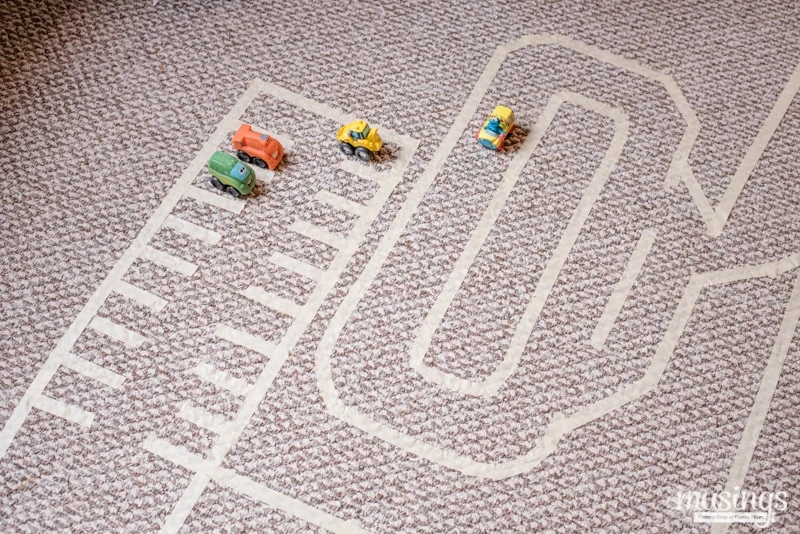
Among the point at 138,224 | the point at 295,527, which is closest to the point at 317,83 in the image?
the point at 138,224

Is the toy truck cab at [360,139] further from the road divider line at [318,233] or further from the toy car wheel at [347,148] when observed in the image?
the road divider line at [318,233]

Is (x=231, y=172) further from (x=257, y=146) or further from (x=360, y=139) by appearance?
(x=360, y=139)

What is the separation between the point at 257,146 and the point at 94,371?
409 mm

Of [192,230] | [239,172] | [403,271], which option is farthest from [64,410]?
[403,271]

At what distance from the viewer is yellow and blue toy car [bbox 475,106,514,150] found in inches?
47.0

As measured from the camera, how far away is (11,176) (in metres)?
1.23

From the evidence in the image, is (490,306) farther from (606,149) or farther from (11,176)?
(11,176)

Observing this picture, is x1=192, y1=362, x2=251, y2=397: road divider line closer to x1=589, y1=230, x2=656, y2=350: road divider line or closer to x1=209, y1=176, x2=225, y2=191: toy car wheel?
x1=209, y1=176, x2=225, y2=191: toy car wheel

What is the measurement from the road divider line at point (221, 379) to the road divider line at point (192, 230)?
0.19 metres

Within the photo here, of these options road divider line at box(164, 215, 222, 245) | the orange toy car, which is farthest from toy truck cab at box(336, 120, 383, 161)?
road divider line at box(164, 215, 222, 245)

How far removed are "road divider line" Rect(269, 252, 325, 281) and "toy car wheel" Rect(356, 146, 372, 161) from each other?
192mm

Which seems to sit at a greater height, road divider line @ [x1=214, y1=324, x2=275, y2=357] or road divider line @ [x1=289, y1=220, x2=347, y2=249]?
road divider line @ [x1=289, y1=220, x2=347, y2=249]

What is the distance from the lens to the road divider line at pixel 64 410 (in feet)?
3.63

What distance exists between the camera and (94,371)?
1.13 meters
